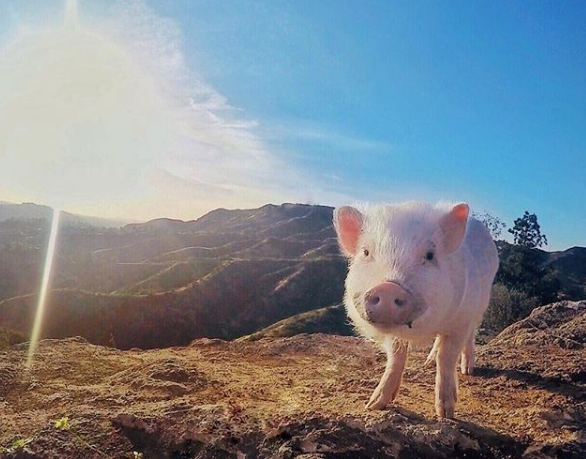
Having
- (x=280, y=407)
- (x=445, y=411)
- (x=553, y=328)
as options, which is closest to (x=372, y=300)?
(x=445, y=411)

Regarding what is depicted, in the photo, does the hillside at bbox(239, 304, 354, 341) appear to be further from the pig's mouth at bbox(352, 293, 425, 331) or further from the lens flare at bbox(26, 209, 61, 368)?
the pig's mouth at bbox(352, 293, 425, 331)

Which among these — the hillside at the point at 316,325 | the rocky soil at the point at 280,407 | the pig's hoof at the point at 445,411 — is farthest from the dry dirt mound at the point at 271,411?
the hillside at the point at 316,325

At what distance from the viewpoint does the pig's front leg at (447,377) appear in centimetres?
512

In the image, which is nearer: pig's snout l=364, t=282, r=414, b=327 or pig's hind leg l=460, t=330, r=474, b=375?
pig's snout l=364, t=282, r=414, b=327

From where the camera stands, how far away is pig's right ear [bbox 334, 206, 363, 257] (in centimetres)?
525

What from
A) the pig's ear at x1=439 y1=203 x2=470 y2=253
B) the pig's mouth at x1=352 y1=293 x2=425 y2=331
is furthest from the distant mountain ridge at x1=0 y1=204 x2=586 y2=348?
the pig's mouth at x1=352 y1=293 x2=425 y2=331

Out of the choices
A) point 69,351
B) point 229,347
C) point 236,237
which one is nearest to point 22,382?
point 69,351

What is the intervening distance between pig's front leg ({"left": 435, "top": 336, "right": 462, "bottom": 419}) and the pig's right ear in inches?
50.6

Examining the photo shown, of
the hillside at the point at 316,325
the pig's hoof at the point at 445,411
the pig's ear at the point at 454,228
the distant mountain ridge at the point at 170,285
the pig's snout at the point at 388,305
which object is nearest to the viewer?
the pig's snout at the point at 388,305

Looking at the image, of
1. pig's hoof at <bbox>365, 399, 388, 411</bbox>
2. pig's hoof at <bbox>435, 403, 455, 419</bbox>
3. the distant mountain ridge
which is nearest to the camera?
pig's hoof at <bbox>435, 403, 455, 419</bbox>

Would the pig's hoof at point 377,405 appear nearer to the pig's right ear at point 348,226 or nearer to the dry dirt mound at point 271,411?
the dry dirt mound at point 271,411

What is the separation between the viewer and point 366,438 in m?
4.54

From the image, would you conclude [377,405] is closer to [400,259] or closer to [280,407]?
[280,407]

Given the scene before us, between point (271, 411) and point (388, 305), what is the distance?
1.87 metres
